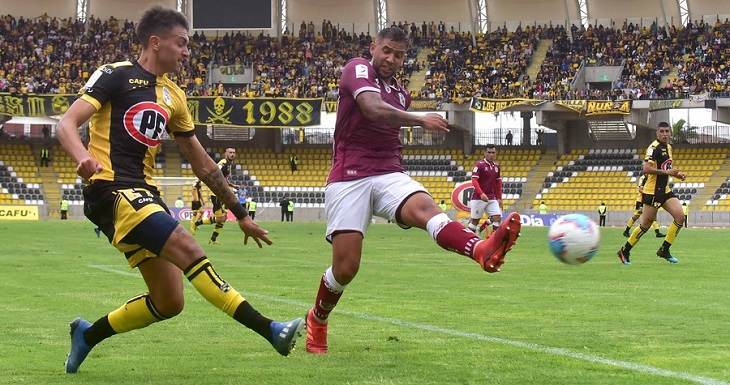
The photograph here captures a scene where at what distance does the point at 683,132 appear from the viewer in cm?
5606

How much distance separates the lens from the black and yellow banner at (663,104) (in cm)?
4975

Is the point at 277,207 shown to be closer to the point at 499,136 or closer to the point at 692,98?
the point at 499,136

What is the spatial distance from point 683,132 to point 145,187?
5313 cm

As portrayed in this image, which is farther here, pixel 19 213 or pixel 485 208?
pixel 19 213

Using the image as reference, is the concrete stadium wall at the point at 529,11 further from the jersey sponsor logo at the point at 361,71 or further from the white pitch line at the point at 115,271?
the jersey sponsor logo at the point at 361,71

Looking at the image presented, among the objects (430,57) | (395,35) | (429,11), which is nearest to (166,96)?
(395,35)

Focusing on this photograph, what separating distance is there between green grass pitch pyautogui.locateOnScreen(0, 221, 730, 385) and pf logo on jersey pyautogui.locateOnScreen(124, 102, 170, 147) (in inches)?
58.3

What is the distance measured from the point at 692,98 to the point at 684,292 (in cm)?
3960

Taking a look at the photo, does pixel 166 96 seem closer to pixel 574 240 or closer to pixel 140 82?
pixel 140 82

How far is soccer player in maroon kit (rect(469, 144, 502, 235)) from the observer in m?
24.3

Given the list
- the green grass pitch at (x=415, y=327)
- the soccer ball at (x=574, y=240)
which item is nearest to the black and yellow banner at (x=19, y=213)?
the green grass pitch at (x=415, y=327)

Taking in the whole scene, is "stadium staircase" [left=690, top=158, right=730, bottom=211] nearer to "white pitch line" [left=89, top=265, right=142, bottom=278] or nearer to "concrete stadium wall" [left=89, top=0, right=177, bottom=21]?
"concrete stadium wall" [left=89, top=0, right=177, bottom=21]

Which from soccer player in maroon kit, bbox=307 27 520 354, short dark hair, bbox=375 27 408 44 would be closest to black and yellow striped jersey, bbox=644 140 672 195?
soccer player in maroon kit, bbox=307 27 520 354

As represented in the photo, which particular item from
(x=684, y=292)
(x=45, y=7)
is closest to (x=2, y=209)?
(x=45, y=7)
